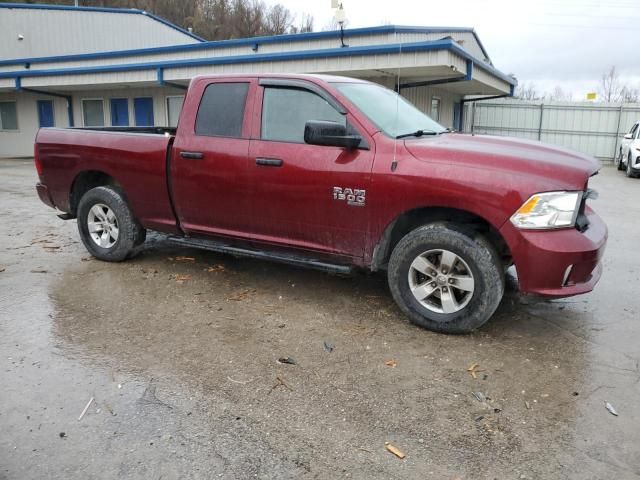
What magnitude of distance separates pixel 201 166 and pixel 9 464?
299 cm

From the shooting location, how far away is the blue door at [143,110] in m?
21.6

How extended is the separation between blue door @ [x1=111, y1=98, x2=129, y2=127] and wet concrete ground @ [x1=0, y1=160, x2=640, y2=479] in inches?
716

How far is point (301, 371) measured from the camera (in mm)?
3555

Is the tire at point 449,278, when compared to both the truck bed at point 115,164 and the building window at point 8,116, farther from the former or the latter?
the building window at point 8,116

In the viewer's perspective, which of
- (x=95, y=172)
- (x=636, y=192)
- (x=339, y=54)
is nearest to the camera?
(x=95, y=172)

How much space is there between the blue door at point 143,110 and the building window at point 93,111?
2.05 meters

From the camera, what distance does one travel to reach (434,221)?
167 inches

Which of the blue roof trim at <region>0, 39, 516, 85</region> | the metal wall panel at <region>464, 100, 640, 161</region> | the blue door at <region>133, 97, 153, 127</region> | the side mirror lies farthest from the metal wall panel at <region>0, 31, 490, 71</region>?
the side mirror

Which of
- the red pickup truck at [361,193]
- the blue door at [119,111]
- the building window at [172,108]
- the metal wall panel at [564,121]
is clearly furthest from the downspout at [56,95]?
the red pickup truck at [361,193]

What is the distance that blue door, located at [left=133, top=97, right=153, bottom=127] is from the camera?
2160cm

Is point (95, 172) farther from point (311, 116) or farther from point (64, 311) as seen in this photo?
point (311, 116)

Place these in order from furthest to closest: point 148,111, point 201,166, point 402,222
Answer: point 148,111, point 201,166, point 402,222

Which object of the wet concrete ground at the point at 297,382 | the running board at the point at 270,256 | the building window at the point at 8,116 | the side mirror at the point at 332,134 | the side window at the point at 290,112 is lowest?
the wet concrete ground at the point at 297,382

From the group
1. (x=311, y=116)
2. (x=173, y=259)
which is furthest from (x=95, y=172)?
(x=311, y=116)
